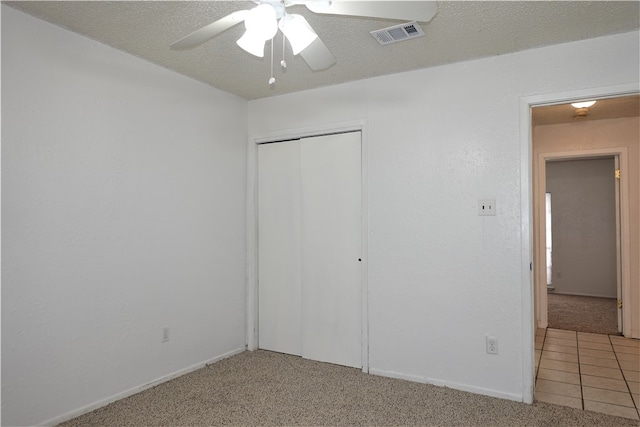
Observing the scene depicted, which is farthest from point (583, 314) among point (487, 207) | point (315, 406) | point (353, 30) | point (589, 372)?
point (353, 30)

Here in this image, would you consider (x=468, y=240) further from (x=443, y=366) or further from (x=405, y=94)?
(x=405, y=94)

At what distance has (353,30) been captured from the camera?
2.41 meters

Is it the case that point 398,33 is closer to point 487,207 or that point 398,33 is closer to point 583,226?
point 487,207

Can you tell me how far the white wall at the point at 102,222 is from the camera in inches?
87.0

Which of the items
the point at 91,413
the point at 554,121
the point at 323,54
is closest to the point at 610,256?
the point at 554,121

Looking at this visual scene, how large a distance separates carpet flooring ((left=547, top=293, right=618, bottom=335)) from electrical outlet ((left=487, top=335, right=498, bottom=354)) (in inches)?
98.2

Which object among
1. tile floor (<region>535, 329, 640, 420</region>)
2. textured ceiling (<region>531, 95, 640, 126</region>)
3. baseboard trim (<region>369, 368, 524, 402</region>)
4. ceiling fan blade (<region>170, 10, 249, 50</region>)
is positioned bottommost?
tile floor (<region>535, 329, 640, 420</region>)

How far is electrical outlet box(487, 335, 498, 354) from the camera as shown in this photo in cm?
275

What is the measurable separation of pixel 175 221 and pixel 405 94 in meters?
2.04

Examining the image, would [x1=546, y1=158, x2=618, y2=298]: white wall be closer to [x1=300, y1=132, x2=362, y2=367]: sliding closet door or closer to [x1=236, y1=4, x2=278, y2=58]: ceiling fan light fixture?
[x1=300, y1=132, x2=362, y2=367]: sliding closet door

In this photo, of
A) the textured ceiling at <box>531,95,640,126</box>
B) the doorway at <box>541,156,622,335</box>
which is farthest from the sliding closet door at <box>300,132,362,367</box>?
the doorway at <box>541,156,622,335</box>

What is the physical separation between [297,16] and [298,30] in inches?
2.2

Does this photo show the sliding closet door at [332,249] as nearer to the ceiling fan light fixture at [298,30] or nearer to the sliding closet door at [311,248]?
the sliding closet door at [311,248]

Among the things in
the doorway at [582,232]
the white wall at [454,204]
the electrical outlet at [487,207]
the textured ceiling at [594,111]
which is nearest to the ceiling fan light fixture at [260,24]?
A: the white wall at [454,204]
